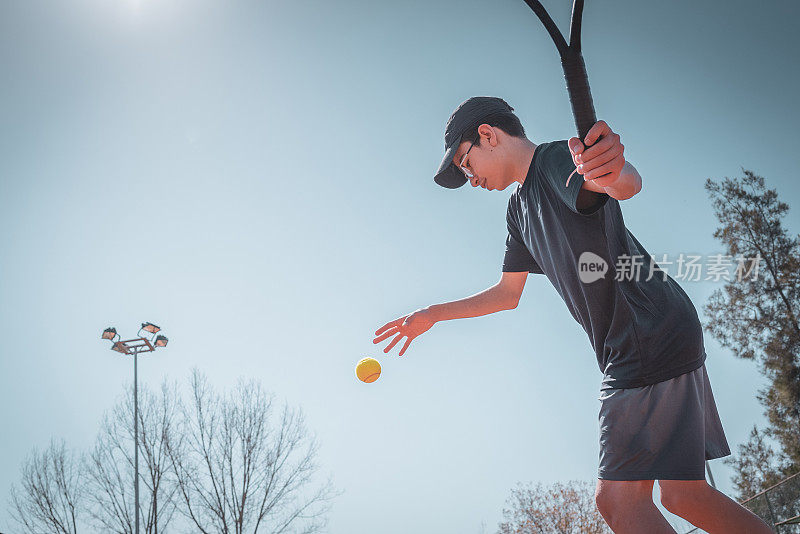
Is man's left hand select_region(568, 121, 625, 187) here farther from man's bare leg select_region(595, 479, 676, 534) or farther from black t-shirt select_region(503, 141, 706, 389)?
man's bare leg select_region(595, 479, 676, 534)

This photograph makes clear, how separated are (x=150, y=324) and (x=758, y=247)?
788 inches

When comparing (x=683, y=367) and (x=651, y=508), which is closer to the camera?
(x=651, y=508)

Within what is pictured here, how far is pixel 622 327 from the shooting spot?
2.13 metres

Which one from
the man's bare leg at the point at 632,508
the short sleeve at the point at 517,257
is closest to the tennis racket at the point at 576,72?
the man's bare leg at the point at 632,508

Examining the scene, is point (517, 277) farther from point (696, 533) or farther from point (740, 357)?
point (740, 357)

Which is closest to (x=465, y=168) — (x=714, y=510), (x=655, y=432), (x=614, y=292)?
(x=614, y=292)

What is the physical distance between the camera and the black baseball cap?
2.46m

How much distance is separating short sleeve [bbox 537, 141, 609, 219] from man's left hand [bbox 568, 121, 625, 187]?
0.63 ft

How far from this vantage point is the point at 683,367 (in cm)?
213

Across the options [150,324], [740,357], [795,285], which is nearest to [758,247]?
[795,285]

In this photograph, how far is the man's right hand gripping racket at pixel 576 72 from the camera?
142 centimetres

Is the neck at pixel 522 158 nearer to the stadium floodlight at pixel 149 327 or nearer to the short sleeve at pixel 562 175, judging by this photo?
the short sleeve at pixel 562 175

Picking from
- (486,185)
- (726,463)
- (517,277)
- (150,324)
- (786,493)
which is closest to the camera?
(486,185)

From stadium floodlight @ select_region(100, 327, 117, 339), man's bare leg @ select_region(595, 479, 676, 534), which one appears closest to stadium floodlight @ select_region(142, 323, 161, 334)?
stadium floodlight @ select_region(100, 327, 117, 339)
